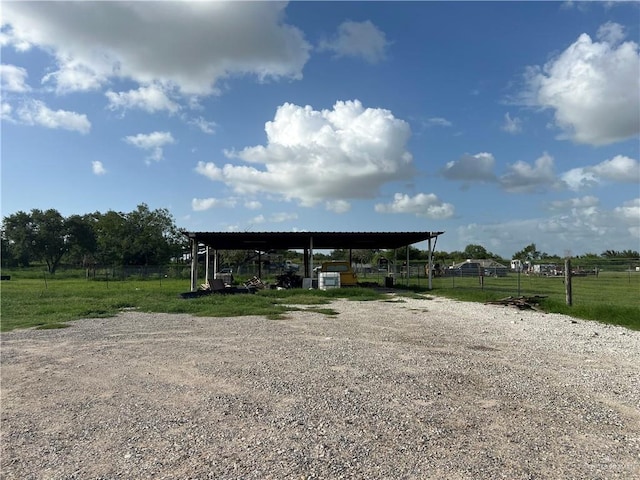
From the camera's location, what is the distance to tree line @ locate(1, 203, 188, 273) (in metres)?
65.3

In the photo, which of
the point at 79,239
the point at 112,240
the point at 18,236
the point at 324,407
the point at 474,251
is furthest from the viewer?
the point at 474,251

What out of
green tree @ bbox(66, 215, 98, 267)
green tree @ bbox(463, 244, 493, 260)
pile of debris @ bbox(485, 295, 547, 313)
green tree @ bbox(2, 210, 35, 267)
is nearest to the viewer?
pile of debris @ bbox(485, 295, 547, 313)

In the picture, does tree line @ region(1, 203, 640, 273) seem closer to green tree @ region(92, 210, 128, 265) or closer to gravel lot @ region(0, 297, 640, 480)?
green tree @ region(92, 210, 128, 265)

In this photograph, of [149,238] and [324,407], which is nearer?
[324,407]

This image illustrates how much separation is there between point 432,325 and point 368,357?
4.60 meters

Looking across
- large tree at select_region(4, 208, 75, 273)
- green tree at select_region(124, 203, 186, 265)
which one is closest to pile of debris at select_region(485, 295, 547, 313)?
green tree at select_region(124, 203, 186, 265)

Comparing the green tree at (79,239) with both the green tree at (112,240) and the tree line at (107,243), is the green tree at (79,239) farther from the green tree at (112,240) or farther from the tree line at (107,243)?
the green tree at (112,240)

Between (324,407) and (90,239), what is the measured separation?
3317 inches

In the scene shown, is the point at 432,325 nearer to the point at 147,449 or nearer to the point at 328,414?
the point at 328,414

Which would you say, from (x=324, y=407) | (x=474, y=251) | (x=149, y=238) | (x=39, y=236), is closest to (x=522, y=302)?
(x=324, y=407)

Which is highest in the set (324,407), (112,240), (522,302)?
(112,240)

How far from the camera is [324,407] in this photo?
5188mm

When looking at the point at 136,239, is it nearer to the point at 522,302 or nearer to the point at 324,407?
the point at 522,302

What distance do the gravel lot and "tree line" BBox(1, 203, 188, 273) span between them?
191ft
